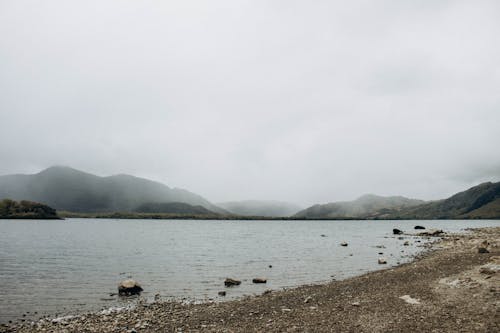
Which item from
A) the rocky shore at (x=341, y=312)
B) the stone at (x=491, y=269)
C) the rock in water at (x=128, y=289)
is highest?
the stone at (x=491, y=269)

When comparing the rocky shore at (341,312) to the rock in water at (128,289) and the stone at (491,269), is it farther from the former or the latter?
the rock in water at (128,289)

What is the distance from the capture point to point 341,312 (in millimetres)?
19141

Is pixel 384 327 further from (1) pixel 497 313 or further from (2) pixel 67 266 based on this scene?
(2) pixel 67 266

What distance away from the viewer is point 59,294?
2981 centimetres

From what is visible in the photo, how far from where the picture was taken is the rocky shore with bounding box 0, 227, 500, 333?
16.2m

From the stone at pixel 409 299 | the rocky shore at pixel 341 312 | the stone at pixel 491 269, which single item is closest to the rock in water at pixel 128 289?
the rocky shore at pixel 341 312

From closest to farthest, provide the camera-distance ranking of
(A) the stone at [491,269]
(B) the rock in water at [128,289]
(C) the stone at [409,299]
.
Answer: (C) the stone at [409,299]
(A) the stone at [491,269]
(B) the rock in water at [128,289]

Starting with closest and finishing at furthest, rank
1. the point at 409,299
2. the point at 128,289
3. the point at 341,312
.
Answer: the point at 341,312 < the point at 409,299 < the point at 128,289

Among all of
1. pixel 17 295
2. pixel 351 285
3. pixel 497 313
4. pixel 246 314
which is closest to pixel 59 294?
pixel 17 295

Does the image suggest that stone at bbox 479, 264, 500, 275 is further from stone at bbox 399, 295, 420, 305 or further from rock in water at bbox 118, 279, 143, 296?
rock in water at bbox 118, 279, 143, 296

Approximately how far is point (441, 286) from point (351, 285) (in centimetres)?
730

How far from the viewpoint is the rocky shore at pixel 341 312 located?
16.2 meters

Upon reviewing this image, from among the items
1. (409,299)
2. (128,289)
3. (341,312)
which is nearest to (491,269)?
(409,299)

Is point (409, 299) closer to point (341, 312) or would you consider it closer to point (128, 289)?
point (341, 312)
